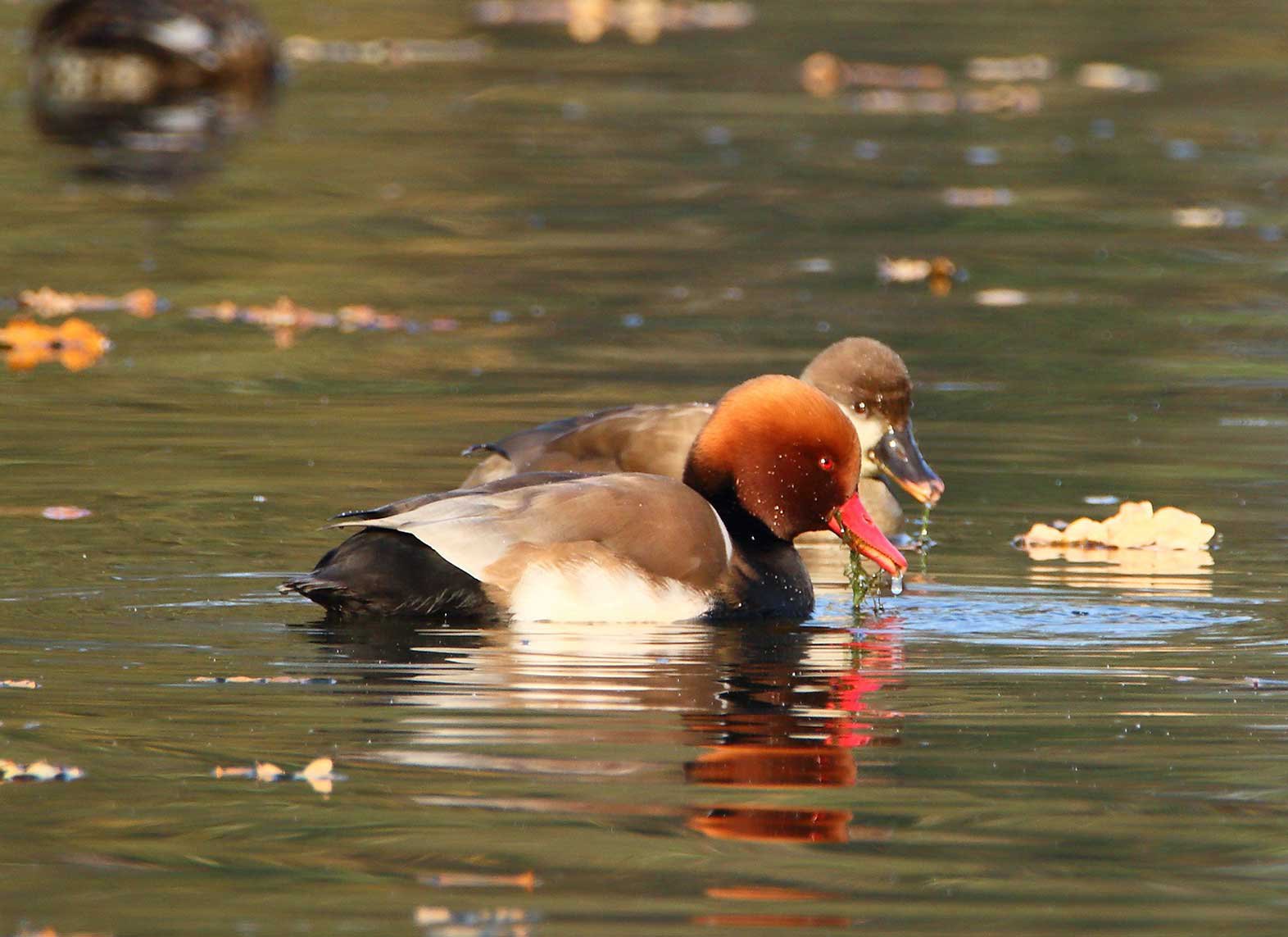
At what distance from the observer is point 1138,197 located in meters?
19.2

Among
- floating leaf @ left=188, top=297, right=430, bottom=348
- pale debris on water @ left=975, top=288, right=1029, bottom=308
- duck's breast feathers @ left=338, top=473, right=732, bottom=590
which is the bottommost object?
duck's breast feathers @ left=338, top=473, right=732, bottom=590

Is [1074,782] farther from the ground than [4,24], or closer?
closer

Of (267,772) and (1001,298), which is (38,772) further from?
(1001,298)

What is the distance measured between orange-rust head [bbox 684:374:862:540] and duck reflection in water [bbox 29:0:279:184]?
46.5 ft

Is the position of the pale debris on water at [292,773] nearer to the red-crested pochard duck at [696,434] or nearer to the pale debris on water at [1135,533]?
the red-crested pochard duck at [696,434]

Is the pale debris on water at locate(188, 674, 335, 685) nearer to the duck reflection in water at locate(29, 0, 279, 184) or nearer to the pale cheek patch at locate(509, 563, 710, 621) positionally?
the pale cheek patch at locate(509, 563, 710, 621)

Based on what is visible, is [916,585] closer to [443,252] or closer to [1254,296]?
[1254,296]

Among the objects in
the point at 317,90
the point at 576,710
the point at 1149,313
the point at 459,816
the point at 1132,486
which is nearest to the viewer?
the point at 459,816

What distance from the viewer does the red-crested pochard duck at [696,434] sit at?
980cm

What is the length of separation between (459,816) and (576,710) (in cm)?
114

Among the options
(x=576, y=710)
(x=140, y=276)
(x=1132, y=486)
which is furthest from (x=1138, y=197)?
(x=576, y=710)

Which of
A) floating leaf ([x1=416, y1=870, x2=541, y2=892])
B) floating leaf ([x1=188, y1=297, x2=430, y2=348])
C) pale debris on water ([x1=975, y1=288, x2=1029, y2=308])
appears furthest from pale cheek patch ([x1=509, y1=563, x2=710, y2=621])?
pale debris on water ([x1=975, y1=288, x2=1029, y2=308])

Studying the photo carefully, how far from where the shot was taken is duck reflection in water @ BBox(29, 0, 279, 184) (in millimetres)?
22969

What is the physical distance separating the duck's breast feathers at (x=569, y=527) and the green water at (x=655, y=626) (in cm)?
23
